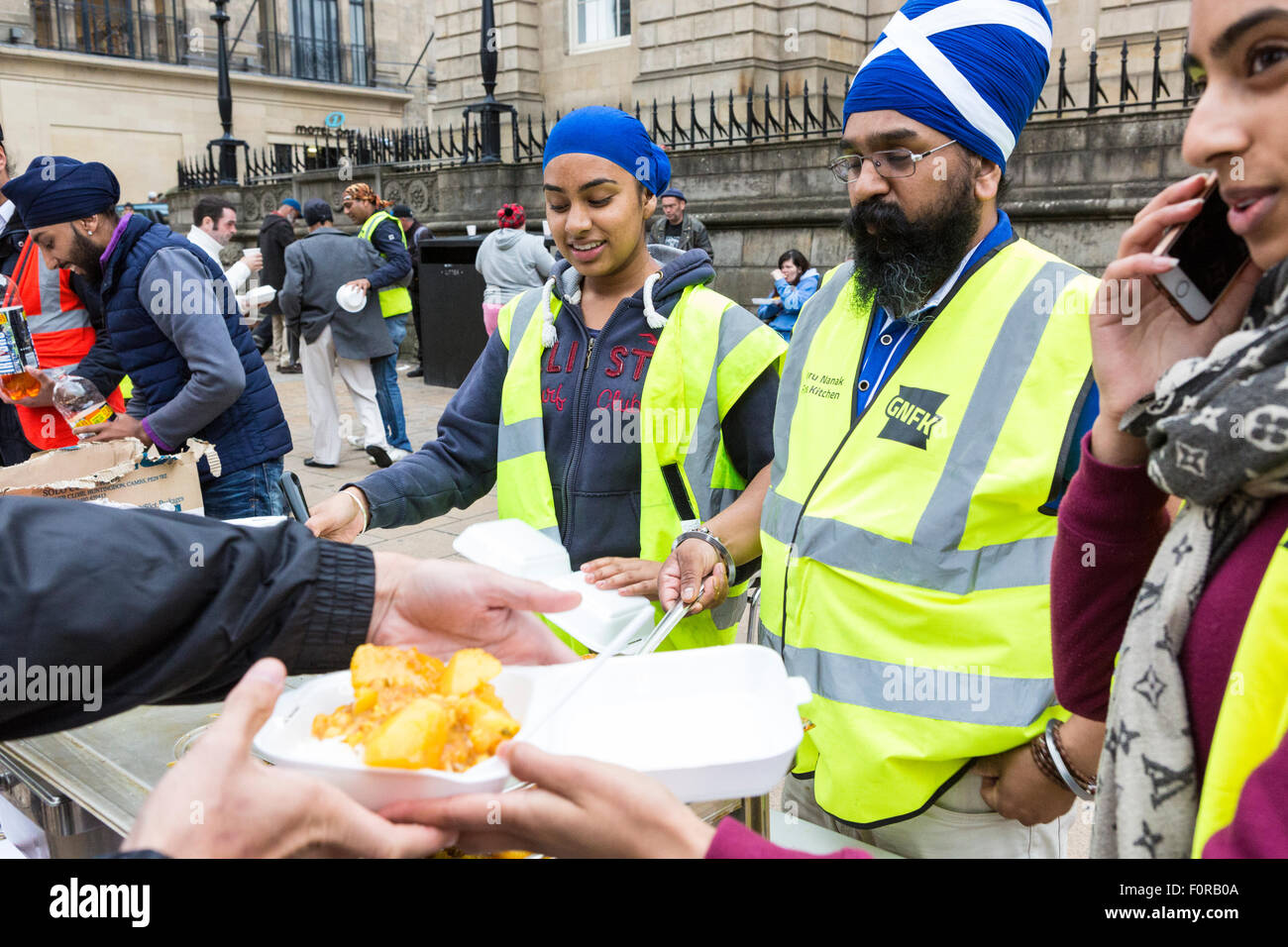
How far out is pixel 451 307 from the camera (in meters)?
12.3

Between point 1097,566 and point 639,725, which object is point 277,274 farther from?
point 1097,566

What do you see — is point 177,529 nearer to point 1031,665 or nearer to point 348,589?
point 348,589

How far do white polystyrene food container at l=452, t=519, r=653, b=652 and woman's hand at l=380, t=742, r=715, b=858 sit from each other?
2.49 feet

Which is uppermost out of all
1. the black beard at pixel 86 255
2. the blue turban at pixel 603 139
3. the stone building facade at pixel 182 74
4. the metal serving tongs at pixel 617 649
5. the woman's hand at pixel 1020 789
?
the stone building facade at pixel 182 74

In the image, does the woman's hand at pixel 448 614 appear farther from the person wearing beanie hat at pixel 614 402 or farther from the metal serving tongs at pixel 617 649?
the person wearing beanie hat at pixel 614 402

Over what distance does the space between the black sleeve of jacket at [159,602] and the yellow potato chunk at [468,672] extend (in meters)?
0.35

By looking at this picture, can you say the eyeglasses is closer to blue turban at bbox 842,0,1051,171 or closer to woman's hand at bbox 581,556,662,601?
blue turban at bbox 842,0,1051,171

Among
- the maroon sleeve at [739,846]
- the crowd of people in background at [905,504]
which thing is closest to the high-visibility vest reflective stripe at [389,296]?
the crowd of people in background at [905,504]

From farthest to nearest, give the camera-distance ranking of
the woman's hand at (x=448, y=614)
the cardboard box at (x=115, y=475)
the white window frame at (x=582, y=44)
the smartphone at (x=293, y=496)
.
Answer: the white window frame at (x=582, y=44)
the cardboard box at (x=115, y=475)
the smartphone at (x=293, y=496)
the woman's hand at (x=448, y=614)

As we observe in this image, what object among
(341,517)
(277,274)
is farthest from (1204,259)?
(277,274)

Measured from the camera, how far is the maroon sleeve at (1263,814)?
0.97 m

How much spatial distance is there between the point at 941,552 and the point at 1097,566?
43 centimetres

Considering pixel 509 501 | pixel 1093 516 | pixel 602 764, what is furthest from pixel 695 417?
pixel 602 764
